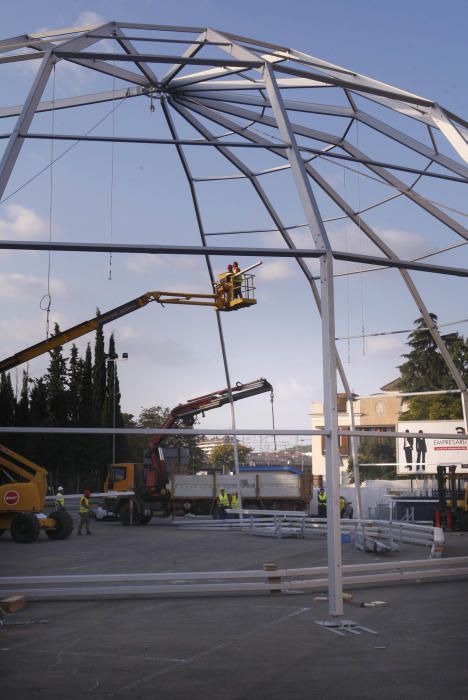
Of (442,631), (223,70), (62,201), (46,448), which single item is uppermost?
(223,70)

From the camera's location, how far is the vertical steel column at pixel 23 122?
1288 centimetres

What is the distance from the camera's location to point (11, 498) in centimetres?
2792

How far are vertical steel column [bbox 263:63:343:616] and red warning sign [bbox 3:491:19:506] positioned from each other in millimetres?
17577

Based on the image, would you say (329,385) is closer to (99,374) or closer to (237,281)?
(237,281)

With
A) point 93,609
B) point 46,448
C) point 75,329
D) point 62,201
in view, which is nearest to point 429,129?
point 62,201

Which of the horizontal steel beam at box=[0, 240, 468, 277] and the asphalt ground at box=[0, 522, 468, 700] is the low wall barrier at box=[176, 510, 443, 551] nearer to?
the asphalt ground at box=[0, 522, 468, 700]

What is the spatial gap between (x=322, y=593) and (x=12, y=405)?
148ft

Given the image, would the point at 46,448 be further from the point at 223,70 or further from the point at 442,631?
the point at 442,631

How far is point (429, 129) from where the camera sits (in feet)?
57.1

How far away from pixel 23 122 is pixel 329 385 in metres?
6.39

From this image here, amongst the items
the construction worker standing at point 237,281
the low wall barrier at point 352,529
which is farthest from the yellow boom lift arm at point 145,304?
the low wall barrier at point 352,529

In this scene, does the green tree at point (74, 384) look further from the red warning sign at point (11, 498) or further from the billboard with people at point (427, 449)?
the red warning sign at point (11, 498)

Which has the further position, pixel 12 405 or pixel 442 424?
pixel 12 405

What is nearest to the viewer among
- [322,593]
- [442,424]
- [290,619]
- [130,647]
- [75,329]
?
[130,647]
